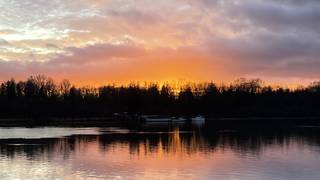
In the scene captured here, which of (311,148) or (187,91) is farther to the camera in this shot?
(187,91)

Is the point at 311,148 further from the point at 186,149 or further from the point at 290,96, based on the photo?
the point at 290,96

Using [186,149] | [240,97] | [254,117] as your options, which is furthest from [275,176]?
[240,97]

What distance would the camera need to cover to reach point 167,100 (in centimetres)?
16212

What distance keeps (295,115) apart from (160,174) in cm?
12998

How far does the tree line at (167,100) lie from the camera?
149m

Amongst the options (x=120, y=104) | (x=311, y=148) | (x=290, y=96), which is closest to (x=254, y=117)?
(x=290, y=96)

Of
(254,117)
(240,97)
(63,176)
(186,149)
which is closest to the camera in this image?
(63,176)

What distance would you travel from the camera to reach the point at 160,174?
32.1 m

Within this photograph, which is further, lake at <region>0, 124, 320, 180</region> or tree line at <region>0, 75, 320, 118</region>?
tree line at <region>0, 75, 320, 118</region>

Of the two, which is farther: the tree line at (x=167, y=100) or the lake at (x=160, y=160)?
the tree line at (x=167, y=100)

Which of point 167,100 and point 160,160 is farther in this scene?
point 167,100

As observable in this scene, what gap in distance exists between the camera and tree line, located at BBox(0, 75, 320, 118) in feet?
489

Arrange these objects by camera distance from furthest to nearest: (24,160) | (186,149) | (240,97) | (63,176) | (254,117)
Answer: (240,97), (254,117), (186,149), (24,160), (63,176)

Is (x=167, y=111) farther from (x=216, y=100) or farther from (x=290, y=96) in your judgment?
(x=290, y=96)
